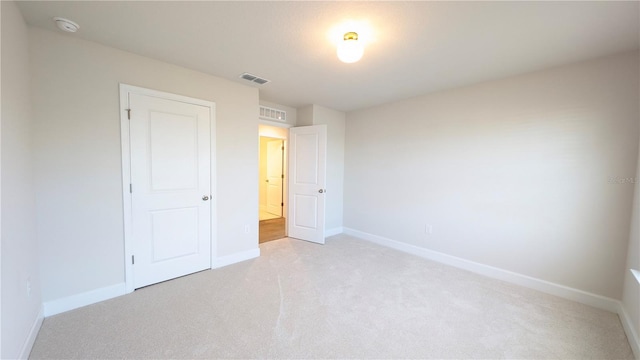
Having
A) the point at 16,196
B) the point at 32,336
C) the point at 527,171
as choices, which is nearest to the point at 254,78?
the point at 16,196

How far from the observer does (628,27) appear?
181 cm

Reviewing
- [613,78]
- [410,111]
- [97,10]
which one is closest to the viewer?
[97,10]

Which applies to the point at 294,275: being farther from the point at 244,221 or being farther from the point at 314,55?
the point at 314,55

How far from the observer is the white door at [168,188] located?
8.11ft

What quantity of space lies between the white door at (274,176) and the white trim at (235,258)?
2.85m

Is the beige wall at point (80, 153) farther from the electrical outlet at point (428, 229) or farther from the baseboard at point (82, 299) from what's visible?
the electrical outlet at point (428, 229)

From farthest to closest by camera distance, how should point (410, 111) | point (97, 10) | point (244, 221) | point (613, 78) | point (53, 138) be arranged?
point (410, 111) < point (244, 221) < point (613, 78) < point (53, 138) < point (97, 10)

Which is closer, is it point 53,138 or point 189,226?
point 53,138

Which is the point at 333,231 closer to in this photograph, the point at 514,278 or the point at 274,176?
the point at 274,176

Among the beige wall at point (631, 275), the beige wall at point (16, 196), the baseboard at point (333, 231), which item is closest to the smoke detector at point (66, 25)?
the beige wall at point (16, 196)

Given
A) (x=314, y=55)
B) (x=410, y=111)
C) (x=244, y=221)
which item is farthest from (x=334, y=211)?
(x=314, y=55)

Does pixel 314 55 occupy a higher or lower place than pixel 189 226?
higher

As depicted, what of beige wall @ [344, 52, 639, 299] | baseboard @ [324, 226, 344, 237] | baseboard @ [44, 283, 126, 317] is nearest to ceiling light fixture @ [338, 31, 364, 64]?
beige wall @ [344, 52, 639, 299]

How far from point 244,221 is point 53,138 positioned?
6.61 feet
